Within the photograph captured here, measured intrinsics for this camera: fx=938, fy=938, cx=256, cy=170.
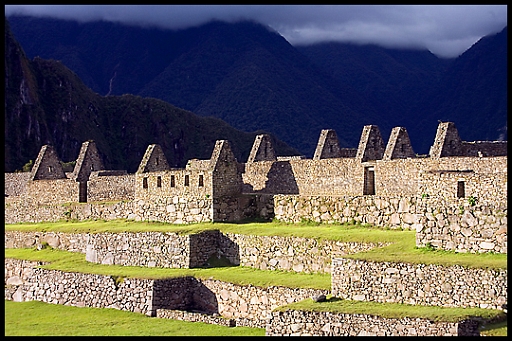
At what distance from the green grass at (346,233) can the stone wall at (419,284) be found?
0.19 m

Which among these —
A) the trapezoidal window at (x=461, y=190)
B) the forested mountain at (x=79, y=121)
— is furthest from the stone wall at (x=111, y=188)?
the forested mountain at (x=79, y=121)

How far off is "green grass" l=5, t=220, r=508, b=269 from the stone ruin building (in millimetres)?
361

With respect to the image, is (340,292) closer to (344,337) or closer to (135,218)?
(344,337)

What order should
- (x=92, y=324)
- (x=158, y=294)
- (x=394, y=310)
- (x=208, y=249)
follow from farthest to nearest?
(x=208, y=249) < (x=158, y=294) < (x=92, y=324) < (x=394, y=310)

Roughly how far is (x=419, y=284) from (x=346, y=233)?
4665mm

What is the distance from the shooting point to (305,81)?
85.9 m

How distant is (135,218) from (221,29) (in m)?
89.8

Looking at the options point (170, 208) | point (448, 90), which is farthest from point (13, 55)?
point (170, 208)

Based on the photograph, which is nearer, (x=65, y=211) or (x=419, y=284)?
(x=419, y=284)

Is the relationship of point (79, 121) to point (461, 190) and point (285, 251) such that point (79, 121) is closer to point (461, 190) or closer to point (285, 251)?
point (285, 251)

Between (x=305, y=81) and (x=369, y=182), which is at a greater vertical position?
(x=305, y=81)

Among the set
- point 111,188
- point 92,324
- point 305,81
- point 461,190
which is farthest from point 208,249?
point 305,81

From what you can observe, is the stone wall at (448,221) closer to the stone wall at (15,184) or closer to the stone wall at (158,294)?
the stone wall at (158,294)

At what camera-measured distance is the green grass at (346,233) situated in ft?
59.5
